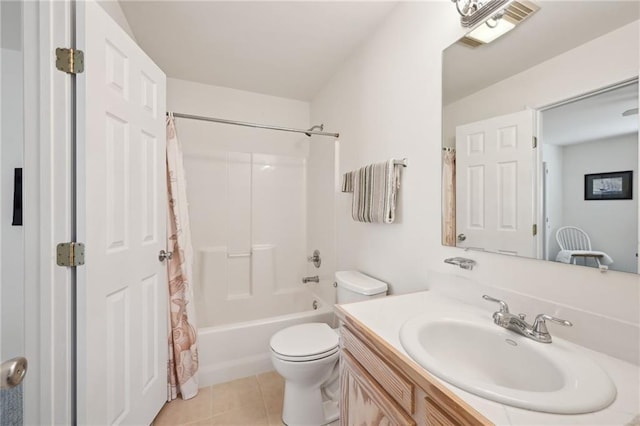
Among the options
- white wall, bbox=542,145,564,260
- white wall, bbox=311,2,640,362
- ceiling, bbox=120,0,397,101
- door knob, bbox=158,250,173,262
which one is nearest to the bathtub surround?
ceiling, bbox=120,0,397,101

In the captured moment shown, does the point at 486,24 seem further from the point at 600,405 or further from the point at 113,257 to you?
the point at 113,257

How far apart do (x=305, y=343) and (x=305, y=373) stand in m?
0.15

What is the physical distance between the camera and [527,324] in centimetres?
79

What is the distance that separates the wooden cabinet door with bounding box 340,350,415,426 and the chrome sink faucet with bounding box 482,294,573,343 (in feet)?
1.43

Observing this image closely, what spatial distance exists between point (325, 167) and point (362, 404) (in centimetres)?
190

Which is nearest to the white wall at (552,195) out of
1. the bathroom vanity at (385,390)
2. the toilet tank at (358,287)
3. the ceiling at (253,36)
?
the bathroom vanity at (385,390)

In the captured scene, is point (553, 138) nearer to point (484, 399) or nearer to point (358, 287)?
point (484, 399)

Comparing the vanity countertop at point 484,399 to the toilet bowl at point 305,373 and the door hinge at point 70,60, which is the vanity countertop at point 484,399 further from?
the door hinge at point 70,60

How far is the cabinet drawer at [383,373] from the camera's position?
0.68 metres

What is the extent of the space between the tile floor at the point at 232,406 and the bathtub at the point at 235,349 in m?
0.07

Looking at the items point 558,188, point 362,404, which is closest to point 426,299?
point 362,404

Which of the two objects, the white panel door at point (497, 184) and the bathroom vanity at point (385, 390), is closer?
the bathroom vanity at point (385, 390)

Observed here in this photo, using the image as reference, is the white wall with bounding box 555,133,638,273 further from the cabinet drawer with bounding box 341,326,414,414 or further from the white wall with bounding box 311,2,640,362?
the cabinet drawer with bounding box 341,326,414,414

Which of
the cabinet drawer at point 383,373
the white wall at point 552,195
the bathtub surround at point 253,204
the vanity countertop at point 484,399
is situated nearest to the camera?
the vanity countertop at point 484,399
